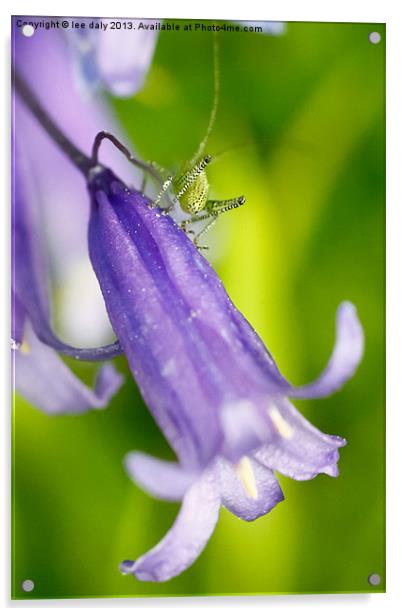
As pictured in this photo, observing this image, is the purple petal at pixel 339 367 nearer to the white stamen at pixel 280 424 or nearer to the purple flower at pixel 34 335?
the white stamen at pixel 280 424

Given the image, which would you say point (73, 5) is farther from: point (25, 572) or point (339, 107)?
point (25, 572)

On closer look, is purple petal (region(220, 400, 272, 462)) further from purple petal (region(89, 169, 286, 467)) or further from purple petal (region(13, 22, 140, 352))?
purple petal (region(13, 22, 140, 352))

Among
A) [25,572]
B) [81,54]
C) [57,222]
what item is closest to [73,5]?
[81,54]

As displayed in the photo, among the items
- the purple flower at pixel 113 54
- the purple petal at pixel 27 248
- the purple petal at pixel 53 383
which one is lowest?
the purple petal at pixel 53 383

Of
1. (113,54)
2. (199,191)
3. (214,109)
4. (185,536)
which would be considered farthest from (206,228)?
(185,536)
